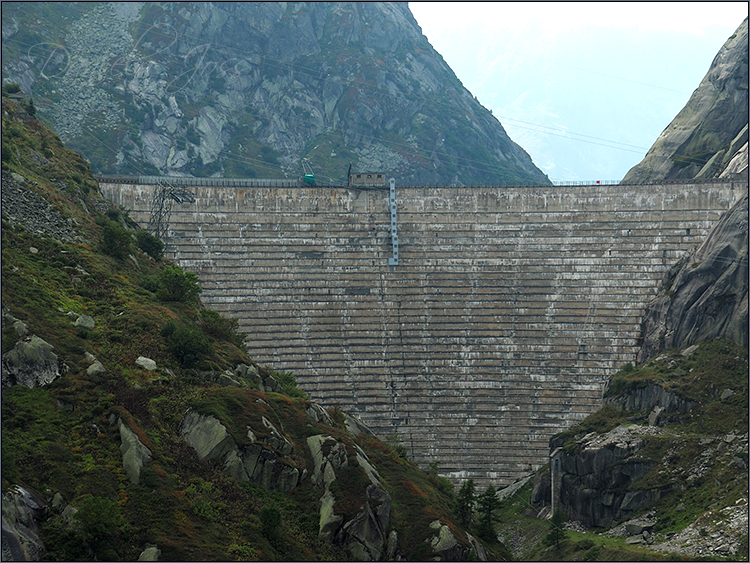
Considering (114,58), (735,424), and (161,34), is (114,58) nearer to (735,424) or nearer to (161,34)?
(161,34)

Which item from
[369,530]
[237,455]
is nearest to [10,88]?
[237,455]

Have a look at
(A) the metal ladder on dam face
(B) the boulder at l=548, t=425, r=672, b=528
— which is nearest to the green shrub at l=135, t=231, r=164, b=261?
(A) the metal ladder on dam face

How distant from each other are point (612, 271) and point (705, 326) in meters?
14.3

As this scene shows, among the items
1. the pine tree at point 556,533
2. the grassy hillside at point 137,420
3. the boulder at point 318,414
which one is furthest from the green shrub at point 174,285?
the pine tree at point 556,533

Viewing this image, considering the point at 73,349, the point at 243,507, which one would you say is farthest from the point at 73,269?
the point at 243,507

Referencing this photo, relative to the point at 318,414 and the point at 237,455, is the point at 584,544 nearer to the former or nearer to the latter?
the point at 318,414

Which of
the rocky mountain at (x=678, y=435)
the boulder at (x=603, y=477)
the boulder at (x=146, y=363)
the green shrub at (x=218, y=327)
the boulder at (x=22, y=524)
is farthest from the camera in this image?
the boulder at (x=603, y=477)

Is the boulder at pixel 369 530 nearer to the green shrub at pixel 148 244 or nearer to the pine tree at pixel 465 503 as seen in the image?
the pine tree at pixel 465 503

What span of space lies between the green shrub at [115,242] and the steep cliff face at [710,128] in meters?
76.5

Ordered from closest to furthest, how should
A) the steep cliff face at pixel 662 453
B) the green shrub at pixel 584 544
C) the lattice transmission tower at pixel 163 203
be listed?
the green shrub at pixel 584 544 < the steep cliff face at pixel 662 453 < the lattice transmission tower at pixel 163 203

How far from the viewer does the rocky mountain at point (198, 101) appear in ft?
559

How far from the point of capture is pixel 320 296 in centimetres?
10319

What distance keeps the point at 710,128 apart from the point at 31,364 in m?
99.9

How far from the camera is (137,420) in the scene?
55125mm
